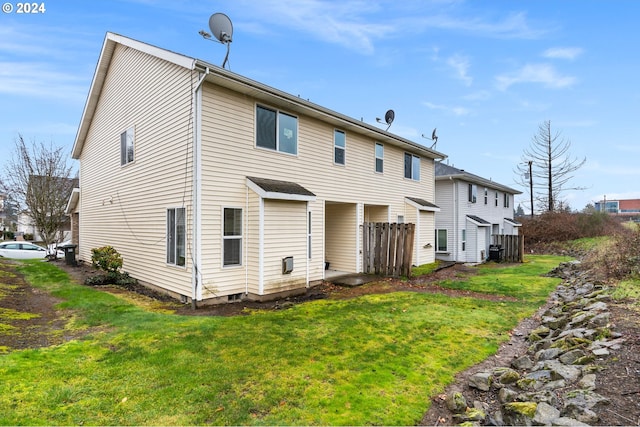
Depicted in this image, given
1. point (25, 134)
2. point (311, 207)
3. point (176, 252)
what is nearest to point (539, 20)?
point (311, 207)

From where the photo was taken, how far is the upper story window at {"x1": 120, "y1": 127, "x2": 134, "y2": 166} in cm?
1115

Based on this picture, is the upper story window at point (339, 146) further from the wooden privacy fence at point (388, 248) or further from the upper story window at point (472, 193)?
the upper story window at point (472, 193)

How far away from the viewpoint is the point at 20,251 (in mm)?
19266

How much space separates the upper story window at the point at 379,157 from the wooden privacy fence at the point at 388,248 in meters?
2.84

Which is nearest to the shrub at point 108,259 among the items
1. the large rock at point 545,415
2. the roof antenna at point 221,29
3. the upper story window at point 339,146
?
the roof antenna at point 221,29

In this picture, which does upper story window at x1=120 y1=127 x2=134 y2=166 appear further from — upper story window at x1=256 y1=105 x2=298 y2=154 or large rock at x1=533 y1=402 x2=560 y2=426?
large rock at x1=533 y1=402 x2=560 y2=426

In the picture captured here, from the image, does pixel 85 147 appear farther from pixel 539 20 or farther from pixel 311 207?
pixel 539 20

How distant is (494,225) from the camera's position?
24562 millimetres

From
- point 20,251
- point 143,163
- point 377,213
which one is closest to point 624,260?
point 377,213

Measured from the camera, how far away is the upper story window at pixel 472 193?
2059 cm

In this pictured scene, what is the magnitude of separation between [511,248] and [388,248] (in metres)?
12.1

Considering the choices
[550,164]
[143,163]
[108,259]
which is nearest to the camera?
[143,163]

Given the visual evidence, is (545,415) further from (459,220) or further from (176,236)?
(459,220)

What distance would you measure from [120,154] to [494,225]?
24.4m
